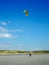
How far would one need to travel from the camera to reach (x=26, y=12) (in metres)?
34.1

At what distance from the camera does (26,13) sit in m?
34.1

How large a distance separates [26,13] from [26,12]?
169 millimetres
